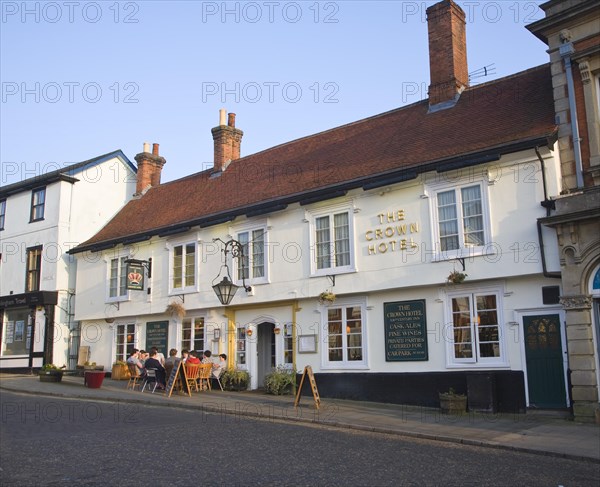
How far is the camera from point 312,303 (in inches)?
725

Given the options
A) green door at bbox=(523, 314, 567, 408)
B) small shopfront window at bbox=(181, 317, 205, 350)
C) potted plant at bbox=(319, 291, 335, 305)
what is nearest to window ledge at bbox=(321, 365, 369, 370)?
potted plant at bbox=(319, 291, 335, 305)

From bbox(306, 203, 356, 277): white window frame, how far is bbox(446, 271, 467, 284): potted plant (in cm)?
297

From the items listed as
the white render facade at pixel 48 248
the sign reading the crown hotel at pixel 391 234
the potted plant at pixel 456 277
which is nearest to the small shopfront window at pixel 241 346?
the sign reading the crown hotel at pixel 391 234

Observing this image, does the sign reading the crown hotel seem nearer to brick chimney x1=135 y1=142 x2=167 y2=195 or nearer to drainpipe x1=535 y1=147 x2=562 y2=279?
drainpipe x1=535 y1=147 x2=562 y2=279

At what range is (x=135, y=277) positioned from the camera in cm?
2244

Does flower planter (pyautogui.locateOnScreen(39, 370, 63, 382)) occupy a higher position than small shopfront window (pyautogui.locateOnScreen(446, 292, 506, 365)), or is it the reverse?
small shopfront window (pyautogui.locateOnScreen(446, 292, 506, 365))

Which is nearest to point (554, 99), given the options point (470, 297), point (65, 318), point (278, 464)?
point (470, 297)

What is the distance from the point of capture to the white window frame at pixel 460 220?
1466 centimetres

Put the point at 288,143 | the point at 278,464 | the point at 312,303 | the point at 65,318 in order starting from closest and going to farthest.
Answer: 1. the point at 278,464
2. the point at 312,303
3. the point at 288,143
4. the point at 65,318

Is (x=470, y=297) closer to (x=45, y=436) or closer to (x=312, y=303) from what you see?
(x=312, y=303)

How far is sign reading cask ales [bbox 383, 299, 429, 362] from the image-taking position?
51.9 feet

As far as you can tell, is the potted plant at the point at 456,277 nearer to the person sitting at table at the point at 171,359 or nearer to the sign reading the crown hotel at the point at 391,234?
the sign reading the crown hotel at the point at 391,234

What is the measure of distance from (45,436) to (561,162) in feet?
39.7

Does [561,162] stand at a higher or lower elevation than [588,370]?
higher
